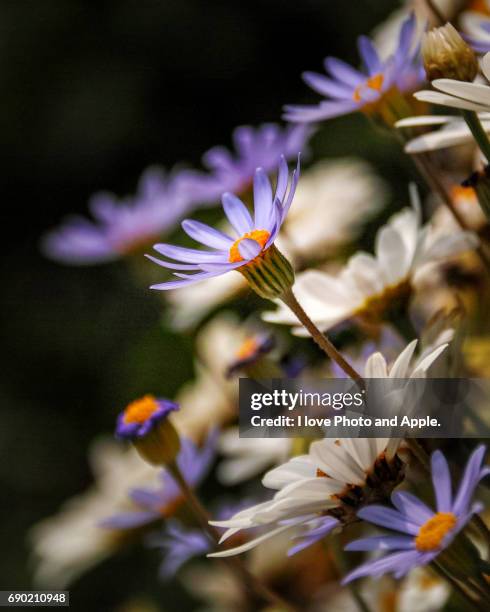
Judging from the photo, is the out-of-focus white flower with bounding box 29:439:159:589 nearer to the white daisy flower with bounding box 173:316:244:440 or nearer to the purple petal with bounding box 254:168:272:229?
the white daisy flower with bounding box 173:316:244:440

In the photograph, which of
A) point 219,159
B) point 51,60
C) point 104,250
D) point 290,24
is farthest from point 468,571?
point 51,60

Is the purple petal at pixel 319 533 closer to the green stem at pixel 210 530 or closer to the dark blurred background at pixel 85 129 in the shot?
the green stem at pixel 210 530

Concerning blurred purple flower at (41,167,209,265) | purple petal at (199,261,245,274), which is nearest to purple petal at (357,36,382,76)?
purple petal at (199,261,245,274)

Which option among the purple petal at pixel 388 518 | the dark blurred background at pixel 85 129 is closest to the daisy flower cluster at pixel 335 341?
the purple petal at pixel 388 518

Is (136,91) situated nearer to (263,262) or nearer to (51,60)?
(51,60)

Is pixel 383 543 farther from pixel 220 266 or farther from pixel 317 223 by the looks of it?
pixel 317 223

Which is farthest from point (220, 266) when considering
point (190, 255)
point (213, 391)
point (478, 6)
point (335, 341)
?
point (478, 6)
